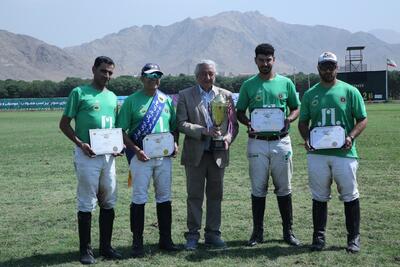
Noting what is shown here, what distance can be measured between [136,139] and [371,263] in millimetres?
3097

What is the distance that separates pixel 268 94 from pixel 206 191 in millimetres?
1506

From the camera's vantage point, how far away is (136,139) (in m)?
7.01

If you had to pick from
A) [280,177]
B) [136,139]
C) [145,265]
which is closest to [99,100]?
[136,139]

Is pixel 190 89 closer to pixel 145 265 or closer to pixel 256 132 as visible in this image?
pixel 256 132

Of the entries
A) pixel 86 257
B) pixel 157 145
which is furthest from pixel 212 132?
pixel 86 257

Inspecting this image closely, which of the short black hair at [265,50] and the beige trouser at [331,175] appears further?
the short black hair at [265,50]

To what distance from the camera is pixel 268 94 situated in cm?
720

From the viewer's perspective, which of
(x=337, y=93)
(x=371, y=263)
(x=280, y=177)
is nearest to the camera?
(x=371, y=263)

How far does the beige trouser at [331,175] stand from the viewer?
6836mm

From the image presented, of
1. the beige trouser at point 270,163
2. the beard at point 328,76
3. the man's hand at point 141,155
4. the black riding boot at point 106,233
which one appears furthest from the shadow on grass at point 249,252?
the beard at point 328,76

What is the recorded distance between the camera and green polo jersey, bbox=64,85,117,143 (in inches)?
261

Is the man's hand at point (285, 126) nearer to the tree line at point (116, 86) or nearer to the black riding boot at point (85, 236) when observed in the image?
the black riding boot at point (85, 236)

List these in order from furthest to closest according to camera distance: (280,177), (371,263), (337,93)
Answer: (280,177) → (337,93) → (371,263)

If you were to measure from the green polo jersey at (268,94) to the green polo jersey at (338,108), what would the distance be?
0.44m
